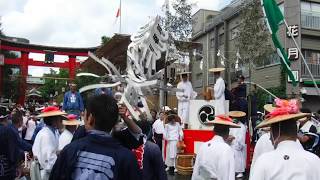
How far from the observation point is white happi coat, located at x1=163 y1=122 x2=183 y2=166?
12.2 meters

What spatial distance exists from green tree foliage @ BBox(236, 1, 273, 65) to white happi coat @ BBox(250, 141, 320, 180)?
56.5ft

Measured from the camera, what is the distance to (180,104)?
45.4 feet

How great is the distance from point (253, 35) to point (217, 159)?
15.6 meters

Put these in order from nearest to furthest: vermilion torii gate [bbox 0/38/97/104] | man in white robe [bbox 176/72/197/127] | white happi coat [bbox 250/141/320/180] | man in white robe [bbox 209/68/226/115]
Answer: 1. white happi coat [bbox 250/141/320/180]
2. man in white robe [bbox 209/68/226/115]
3. man in white robe [bbox 176/72/197/127]
4. vermilion torii gate [bbox 0/38/97/104]

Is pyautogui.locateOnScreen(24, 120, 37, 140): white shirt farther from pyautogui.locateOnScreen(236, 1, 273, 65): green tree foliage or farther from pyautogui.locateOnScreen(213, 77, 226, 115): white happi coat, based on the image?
pyautogui.locateOnScreen(236, 1, 273, 65): green tree foliage

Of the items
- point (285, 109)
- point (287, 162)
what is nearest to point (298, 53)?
point (285, 109)

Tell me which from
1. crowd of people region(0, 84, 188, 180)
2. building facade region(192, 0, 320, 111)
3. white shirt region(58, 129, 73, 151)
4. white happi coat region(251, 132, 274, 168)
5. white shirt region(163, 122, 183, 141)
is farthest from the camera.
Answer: building facade region(192, 0, 320, 111)

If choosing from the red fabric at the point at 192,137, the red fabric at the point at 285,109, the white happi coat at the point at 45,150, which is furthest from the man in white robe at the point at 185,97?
the red fabric at the point at 285,109

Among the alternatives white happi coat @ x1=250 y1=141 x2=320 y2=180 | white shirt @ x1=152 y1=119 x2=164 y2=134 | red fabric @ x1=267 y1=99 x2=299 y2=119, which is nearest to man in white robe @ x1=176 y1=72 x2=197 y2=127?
white shirt @ x1=152 y1=119 x2=164 y2=134

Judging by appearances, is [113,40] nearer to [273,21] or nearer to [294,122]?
[273,21]

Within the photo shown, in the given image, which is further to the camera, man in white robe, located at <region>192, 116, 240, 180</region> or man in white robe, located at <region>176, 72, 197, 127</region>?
man in white robe, located at <region>176, 72, 197, 127</region>

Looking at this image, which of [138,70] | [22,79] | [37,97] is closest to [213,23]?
[22,79]

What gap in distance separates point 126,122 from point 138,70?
3.98 metres

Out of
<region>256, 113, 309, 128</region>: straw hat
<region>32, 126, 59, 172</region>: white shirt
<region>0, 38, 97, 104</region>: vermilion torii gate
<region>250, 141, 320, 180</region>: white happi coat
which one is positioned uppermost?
<region>0, 38, 97, 104</region>: vermilion torii gate
